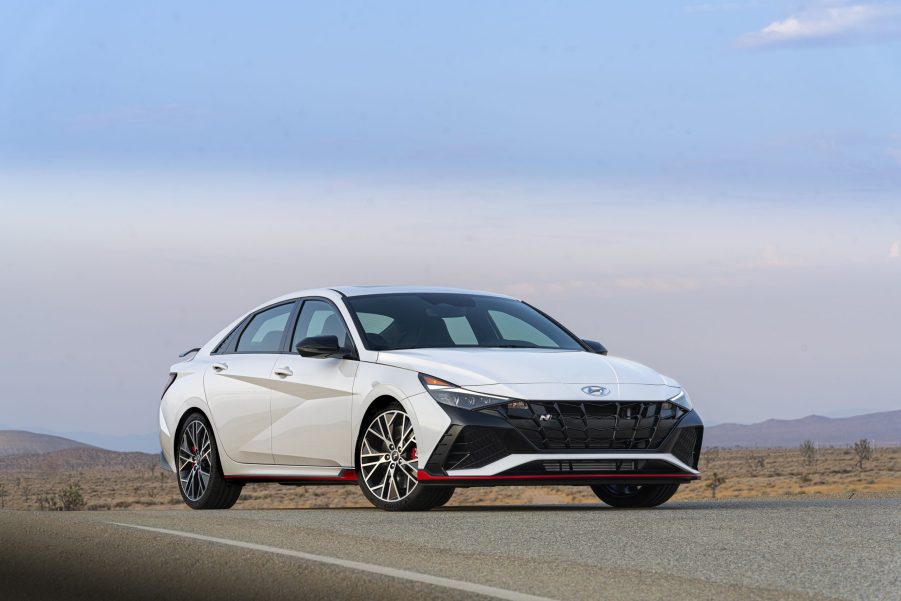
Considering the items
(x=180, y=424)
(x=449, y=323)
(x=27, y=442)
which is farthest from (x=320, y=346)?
(x=27, y=442)

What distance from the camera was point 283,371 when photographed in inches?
463

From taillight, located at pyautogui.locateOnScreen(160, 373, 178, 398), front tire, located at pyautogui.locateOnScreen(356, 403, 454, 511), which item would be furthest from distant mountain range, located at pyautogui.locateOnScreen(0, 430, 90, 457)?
front tire, located at pyautogui.locateOnScreen(356, 403, 454, 511)

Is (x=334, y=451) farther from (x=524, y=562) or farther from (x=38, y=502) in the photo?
(x=38, y=502)

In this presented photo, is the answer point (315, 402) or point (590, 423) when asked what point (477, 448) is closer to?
point (590, 423)

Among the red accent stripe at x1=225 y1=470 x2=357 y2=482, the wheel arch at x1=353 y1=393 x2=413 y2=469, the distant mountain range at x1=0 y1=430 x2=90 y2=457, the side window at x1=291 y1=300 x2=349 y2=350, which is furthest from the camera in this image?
the distant mountain range at x1=0 y1=430 x2=90 y2=457

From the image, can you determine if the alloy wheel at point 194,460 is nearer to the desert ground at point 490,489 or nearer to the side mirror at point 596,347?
the side mirror at point 596,347

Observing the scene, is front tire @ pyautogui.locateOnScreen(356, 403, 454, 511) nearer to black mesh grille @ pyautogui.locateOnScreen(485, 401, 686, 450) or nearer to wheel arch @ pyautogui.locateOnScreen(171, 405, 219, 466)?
black mesh grille @ pyautogui.locateOnScreen(485, 401, 686, 450)

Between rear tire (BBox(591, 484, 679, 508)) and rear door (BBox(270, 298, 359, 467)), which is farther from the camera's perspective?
rear tire (BBox(591, 484, 679, 508))

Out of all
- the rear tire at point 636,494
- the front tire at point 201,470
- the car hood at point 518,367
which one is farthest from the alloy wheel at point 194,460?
the rear tire at point 636,494

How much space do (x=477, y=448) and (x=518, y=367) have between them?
2.35ft

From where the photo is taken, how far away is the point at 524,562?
6977mm

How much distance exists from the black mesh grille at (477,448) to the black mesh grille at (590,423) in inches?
6.6

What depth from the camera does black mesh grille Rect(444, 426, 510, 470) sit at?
397 inches

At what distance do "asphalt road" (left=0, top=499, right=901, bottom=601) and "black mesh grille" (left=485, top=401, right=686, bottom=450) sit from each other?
58cm
